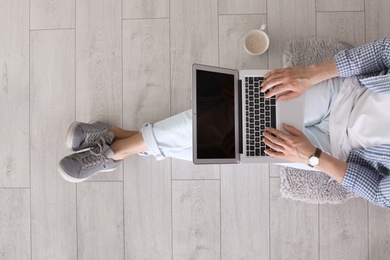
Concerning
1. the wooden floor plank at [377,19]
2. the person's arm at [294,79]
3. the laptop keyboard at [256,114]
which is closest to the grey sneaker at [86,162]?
the laptop keyboard at [256,114]

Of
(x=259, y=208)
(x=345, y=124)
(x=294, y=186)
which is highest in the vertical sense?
(x=345, y=124)

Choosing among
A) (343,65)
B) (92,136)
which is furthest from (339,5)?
(92,136)

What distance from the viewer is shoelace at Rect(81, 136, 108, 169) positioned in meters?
1.46

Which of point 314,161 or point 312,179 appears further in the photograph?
point 312,179

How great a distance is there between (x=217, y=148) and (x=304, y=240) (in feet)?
2.38

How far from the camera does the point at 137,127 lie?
165cm

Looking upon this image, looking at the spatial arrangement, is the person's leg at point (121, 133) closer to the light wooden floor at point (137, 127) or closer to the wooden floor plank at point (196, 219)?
the light wooden floor at point (137, 127)

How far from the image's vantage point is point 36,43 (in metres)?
1.67

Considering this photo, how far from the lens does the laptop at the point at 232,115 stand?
3.91 ft

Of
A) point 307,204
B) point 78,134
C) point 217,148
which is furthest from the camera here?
point 307,204

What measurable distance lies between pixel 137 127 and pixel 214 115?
56 cm

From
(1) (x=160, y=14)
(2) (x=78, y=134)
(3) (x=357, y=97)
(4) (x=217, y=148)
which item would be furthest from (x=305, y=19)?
(2) (x=78, y=134)

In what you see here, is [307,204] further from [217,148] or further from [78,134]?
[78,134]

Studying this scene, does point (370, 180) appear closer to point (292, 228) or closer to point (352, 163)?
point (352, 163)
